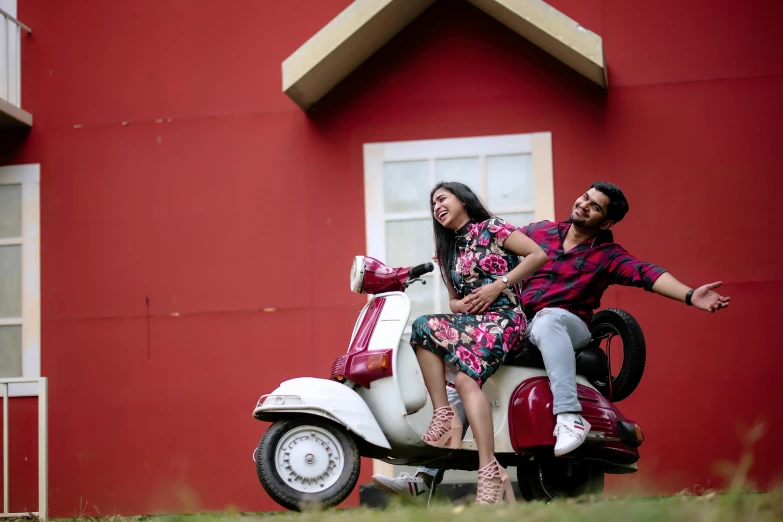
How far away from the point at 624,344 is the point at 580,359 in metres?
0.23

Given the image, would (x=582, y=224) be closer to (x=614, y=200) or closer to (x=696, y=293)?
(x=614, y=200)

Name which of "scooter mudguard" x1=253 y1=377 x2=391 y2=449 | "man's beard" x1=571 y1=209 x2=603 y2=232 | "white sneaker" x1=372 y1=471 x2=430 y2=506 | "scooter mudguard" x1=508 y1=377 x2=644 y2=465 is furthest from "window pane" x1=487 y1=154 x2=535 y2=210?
"scooter mudguard" x1=253 y1=377 x2=391 y2=449

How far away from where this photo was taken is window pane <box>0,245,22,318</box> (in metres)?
6.77

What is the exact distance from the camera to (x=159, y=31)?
6.89m

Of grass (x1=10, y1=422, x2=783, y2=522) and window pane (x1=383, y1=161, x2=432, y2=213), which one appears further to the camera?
window pane (x1=383, y1=161, x2=432, y2=213)

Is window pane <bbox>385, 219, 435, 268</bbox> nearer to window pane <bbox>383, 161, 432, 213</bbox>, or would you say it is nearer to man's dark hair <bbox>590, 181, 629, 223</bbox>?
window pane <bbox>383, 161, 432, 213</bbox>

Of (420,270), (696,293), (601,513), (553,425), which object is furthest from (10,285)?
(601,513)

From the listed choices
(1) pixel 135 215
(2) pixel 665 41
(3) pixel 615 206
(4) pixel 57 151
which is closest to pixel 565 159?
(2) pixel 665 41

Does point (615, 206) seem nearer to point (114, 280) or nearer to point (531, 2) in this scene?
point (531, 2)

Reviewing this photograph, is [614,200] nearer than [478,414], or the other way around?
[478,414]

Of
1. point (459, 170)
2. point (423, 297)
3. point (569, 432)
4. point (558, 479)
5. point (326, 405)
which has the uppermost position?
point (459, 170)

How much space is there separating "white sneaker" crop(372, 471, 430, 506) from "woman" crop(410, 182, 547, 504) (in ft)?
1.16

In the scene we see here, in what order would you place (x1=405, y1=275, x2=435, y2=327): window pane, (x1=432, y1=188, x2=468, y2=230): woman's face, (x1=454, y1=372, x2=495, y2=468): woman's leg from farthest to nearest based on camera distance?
1. (x1=405, y1=275, x2=435, y2=327): window pane
2. (x1=432, y1=188, x2=468, y2=230): woman's face
3. (x1=454, y1=372, x2=495, y2=468): woman's leg

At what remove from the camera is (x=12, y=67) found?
6883 millimetres
